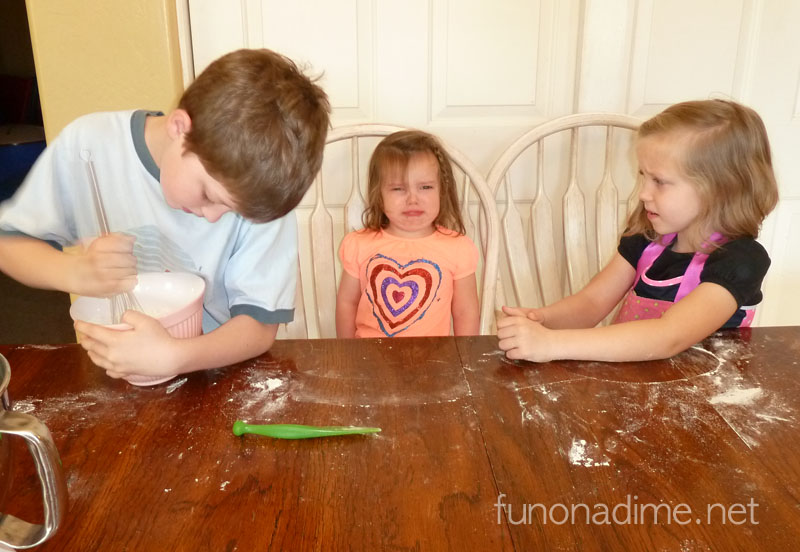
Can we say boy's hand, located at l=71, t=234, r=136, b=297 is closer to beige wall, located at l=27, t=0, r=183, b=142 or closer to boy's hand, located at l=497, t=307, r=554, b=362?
boy's hand, located at l=497, t=307, r=554, b=362

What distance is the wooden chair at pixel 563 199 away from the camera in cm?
158

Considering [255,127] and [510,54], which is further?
[510,54]

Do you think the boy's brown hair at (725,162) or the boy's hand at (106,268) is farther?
the boy's brown hair at (725,162)

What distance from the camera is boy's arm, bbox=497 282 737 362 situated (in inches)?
37.0

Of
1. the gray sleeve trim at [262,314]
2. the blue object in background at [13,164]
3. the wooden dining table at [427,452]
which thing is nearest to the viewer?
the wooden dining table at [427,452]

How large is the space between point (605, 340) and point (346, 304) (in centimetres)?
73

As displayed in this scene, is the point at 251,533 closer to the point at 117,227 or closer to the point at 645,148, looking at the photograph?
the point at 117,227

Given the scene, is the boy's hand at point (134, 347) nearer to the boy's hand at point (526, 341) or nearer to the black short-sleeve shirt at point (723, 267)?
the boy's hand at point (526, 341)

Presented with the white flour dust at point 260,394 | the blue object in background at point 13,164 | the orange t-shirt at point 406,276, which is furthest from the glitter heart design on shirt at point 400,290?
the blue object in background at point 13,164

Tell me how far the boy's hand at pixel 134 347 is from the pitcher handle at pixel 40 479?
33 cm

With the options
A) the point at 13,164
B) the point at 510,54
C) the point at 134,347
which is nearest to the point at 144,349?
the point at 134,347

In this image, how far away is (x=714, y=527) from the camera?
619mm

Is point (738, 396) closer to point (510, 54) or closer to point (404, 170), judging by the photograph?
point (404, 170)

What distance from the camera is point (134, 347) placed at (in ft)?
2.70
